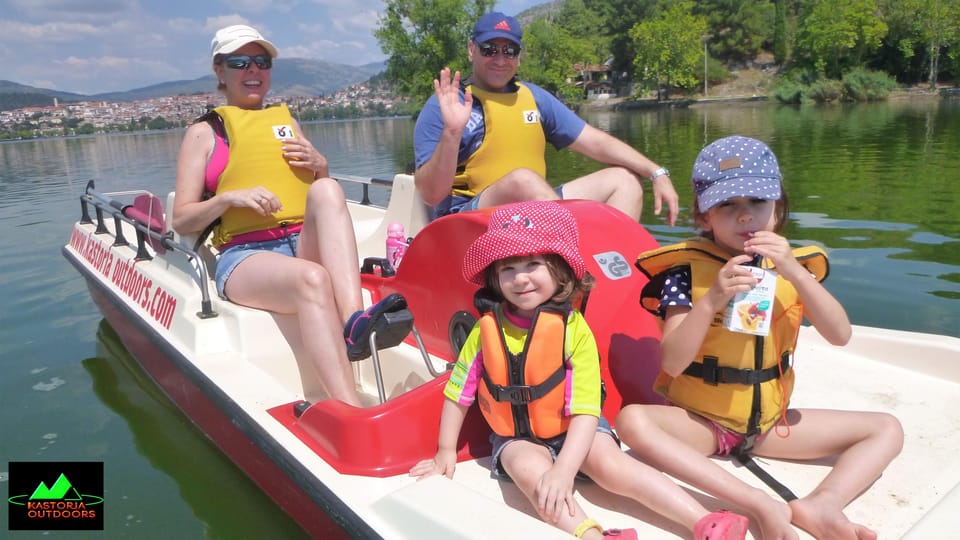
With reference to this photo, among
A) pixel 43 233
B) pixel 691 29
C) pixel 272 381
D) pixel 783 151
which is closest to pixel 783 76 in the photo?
pixel 691 29

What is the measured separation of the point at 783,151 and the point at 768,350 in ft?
52.0

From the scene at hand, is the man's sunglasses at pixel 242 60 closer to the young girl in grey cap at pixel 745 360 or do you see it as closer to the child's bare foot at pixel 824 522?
the young girl in grey cap at pixel 745 360

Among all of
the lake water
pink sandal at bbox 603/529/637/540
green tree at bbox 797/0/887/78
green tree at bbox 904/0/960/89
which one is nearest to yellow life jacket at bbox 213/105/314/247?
the lake water

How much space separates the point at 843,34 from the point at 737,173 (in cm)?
5639

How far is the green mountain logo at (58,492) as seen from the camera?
327 centimetres

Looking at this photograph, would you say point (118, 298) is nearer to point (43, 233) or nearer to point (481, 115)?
point (481, 115)

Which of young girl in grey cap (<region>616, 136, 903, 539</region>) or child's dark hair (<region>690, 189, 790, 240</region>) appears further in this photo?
child's dark hair (<region>690, 189, 790, 240</region>)

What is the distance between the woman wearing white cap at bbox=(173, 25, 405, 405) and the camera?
3.01m

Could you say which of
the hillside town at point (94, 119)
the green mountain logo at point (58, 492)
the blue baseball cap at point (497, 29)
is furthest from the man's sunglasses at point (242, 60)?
the hillside town at point (94, 119)

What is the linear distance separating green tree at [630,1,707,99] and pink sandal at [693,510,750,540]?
61992 mm

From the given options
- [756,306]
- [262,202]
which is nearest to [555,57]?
[262,202]

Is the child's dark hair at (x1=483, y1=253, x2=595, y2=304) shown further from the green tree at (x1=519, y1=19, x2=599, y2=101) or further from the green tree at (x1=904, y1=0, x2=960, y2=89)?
the green tree at (x1=519, y1=19, x2=599, y2=101)

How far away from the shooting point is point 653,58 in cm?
6153

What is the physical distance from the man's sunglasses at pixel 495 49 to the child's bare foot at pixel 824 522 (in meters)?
2.67
